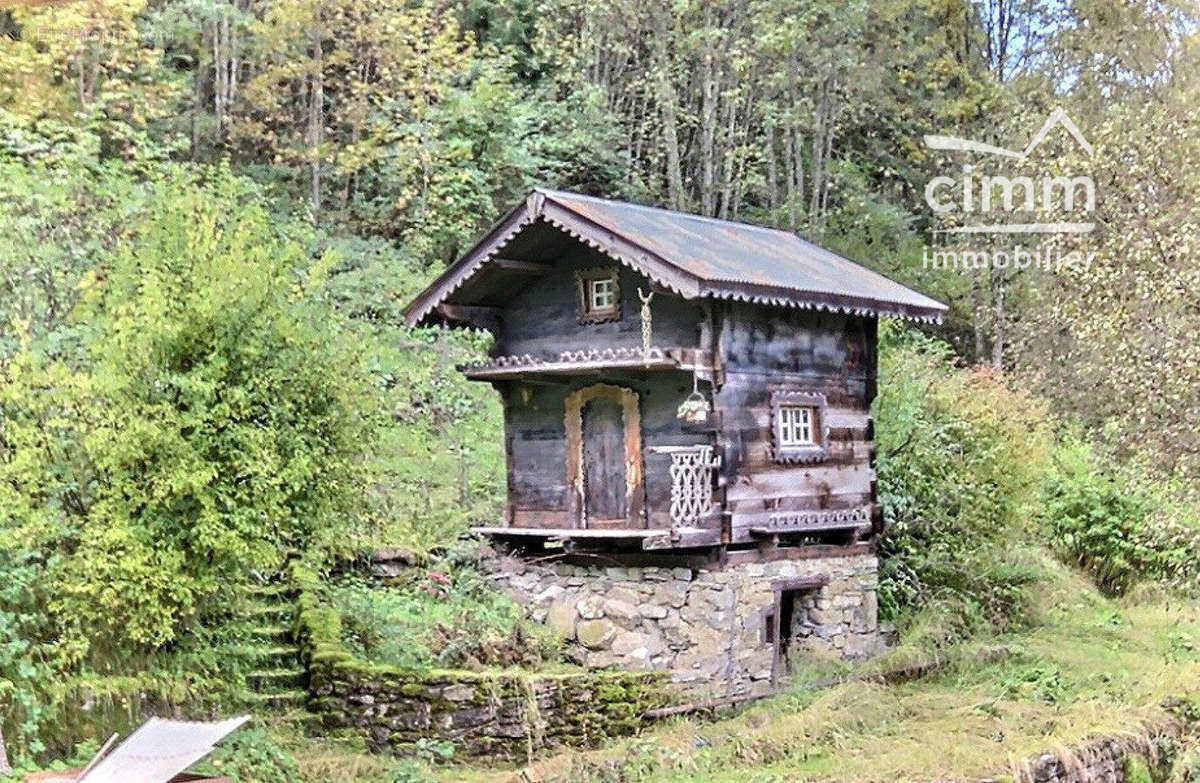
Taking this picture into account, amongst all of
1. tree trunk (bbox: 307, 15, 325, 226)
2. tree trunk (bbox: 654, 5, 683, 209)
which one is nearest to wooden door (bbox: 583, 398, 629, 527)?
tree trunk (bbox: 307, 15, 325, 226)

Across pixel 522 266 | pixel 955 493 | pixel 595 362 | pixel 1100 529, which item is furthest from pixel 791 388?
pixel 1100 529

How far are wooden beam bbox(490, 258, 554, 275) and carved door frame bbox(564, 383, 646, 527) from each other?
1.46 meters

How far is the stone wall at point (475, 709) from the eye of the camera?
1122cm


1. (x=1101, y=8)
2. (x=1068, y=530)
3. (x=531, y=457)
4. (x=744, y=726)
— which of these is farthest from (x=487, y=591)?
(x=1101, y=8)

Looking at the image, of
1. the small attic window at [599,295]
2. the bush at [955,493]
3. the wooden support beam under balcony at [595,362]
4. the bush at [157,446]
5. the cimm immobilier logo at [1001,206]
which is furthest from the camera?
the cimm immobilier logo at [1001,206]

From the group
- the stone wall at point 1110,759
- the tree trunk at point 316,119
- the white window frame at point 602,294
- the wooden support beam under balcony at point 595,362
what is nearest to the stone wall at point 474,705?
the wooden support beam under balcony at point 595,362

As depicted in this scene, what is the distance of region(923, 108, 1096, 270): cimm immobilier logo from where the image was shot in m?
22.8

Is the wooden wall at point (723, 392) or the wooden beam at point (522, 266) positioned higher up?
the wooden beam at point (522, 266)

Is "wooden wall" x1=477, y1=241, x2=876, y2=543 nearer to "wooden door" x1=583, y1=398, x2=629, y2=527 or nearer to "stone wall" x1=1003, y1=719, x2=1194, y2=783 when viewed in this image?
"wooden door" x1=583, y1=398, x2=629, y2=527

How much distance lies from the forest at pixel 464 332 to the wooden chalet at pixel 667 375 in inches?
60.6

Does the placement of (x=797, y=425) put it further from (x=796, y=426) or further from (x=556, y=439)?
(x=556, y=439)

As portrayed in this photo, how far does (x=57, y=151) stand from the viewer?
15273 millimetres

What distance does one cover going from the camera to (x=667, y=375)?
13.3 meters

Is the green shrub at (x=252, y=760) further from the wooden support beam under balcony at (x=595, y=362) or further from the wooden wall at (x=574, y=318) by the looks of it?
the wooden wall at (x=574, y=318)
